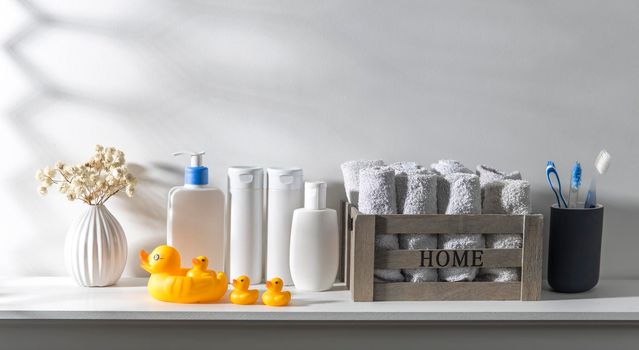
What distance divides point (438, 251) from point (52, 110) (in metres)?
0.76

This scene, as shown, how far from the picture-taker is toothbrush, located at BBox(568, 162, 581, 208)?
131 cm

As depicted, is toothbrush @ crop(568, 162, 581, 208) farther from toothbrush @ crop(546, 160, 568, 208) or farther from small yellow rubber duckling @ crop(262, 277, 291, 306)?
small yellow rubber duckling @ crop(262, 277, 291, 306)

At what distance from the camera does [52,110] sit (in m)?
1.39

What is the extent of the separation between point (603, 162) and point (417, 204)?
0.35 meters

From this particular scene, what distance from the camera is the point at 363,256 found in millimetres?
1217

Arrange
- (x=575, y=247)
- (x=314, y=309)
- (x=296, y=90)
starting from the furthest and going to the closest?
(x=296, y=90) < (x=575, y=247) < (x=314, y=309)

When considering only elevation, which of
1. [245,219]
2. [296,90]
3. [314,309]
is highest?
[296,90]

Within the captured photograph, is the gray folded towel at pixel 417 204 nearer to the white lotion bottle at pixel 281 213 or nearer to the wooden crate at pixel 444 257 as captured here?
the wooden crate at pixel 444 257

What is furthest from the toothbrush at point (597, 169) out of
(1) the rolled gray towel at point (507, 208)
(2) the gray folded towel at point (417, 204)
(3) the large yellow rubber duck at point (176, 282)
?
(3) the large yellow rubber duck at point (176, 282)

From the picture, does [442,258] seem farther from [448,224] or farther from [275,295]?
[275,295]

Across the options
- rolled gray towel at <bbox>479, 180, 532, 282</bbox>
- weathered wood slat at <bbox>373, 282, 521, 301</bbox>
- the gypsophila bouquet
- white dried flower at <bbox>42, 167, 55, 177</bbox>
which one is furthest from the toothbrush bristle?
white dried flower at <bbox>42, 167, 55, 177</bbox>

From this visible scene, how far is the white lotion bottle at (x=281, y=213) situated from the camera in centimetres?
133

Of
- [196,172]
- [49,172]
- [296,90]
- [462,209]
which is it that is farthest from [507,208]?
[49,172]

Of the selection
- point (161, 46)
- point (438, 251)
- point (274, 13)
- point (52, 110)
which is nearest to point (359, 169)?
point (438, 251)
